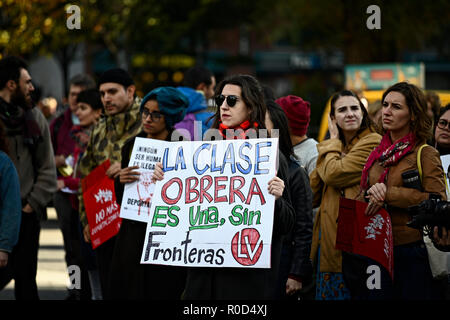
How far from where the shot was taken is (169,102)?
6199 mm

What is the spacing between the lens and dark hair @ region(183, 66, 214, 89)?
864 cm

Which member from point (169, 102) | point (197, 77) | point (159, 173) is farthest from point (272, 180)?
point (197, 77)

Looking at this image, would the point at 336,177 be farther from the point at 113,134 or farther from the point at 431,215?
the point at 113,134

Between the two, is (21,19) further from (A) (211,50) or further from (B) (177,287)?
(A) (211,50)

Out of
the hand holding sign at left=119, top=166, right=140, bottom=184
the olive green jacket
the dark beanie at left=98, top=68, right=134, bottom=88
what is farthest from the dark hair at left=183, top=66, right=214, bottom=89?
the hand holding sign at left=119, top=166, right=140, bottom=184

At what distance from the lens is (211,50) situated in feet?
159

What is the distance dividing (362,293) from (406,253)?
0.50 m

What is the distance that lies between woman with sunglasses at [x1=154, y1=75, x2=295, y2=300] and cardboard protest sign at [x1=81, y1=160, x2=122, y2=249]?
176 cm

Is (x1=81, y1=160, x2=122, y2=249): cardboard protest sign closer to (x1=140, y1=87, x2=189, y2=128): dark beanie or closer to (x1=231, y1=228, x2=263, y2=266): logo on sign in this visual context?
(x1=140, y1=87, x2=189, y2=128): dark beanie

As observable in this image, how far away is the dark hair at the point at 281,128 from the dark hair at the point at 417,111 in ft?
2.52

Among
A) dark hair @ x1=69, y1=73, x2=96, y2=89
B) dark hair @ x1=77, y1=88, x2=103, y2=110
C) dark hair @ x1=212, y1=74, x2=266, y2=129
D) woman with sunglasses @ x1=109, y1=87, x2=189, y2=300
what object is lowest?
woman with sunglasses @ x1=109, y1=87, x2=189, y2=300

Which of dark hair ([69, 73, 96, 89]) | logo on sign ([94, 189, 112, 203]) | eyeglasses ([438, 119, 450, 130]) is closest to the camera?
eyeglasses ([438, 119, 450, 130])

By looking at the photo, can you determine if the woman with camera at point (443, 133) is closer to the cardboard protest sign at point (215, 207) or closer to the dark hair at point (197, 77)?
the cardboard protest sign at point (215, 207)
